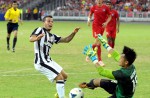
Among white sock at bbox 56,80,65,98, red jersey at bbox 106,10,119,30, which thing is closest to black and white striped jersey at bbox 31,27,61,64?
white sock at bbox 56,80,65,98

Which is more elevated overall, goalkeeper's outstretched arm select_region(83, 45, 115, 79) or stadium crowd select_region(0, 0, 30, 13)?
goalkeeper's outstretched arm select_region(83, 45, 115, 79)

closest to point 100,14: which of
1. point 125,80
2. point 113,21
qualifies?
point 113,21

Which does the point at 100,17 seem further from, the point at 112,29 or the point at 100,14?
the point at 112,29

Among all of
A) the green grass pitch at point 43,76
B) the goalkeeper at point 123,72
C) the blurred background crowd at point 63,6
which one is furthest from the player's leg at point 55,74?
the blurred background crowd at point 63,6

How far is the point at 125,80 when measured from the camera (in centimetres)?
976

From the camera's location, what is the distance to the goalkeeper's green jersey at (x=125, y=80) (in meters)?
9.69

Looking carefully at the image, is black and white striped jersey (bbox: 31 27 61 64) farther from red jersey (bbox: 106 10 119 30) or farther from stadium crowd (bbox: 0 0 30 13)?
stadium crowd (bbox: 0 0 30 13)

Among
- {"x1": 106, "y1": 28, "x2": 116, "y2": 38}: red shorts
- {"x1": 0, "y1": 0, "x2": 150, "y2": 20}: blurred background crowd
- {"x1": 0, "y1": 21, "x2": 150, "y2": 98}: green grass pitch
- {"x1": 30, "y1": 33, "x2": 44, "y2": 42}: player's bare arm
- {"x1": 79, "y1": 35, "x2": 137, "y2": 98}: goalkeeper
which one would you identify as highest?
{"x1": 30, "y1": 33, "x2": 44, "y2": 42}: player's bare arm

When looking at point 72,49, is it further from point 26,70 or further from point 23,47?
point 26,70

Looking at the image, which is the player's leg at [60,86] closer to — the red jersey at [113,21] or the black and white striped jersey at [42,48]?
the black and white striped jersey at [42,48]

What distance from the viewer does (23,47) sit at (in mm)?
26750

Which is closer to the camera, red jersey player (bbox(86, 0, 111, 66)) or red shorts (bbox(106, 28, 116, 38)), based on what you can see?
red jersey player (bbox(86, 0, 111, 66))

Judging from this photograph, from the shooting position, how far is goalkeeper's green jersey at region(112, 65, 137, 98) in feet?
31.8

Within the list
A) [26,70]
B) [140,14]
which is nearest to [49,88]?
[26,70]
